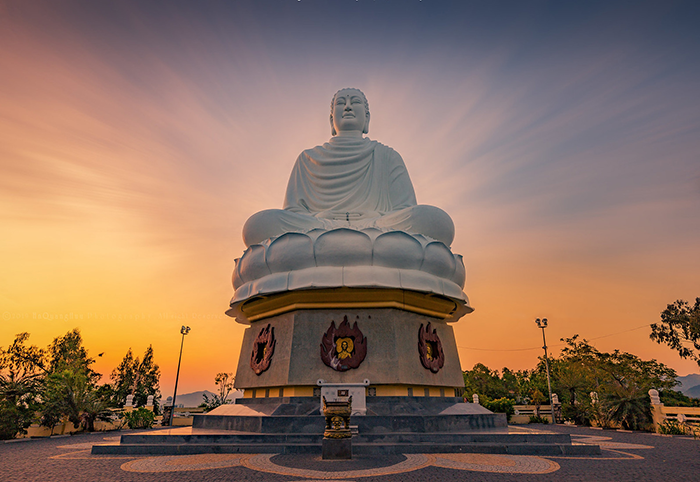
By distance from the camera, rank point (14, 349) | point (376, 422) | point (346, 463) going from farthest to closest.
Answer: point (14, 349), point (376, 422), point (346, 463)

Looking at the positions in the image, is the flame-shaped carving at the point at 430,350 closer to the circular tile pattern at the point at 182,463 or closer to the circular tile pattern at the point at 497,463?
the circular tile pattern at the point at 497,463

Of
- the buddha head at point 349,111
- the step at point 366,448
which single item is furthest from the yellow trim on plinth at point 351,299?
the buddha head at point 349,111

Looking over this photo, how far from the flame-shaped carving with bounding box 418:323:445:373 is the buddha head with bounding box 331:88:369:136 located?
23.9 feet

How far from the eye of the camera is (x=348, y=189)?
12.5 metres

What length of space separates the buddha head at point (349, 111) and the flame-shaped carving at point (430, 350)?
7290 millimetres

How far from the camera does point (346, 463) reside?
217 inches

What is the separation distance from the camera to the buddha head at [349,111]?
13906 millimetres

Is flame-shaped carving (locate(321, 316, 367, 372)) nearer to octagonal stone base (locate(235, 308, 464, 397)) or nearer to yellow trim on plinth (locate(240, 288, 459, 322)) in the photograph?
octagonal stone base (locate(235, 308, 464, 397))

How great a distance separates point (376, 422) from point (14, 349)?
26511mm

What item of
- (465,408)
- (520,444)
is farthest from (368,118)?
(520,444)

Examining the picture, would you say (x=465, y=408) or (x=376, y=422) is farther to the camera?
(x=465, y=408)

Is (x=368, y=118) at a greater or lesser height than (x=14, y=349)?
greater

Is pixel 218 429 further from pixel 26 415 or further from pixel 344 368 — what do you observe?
pixel 26 415

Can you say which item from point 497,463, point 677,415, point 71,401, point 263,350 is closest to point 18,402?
point 71,401
